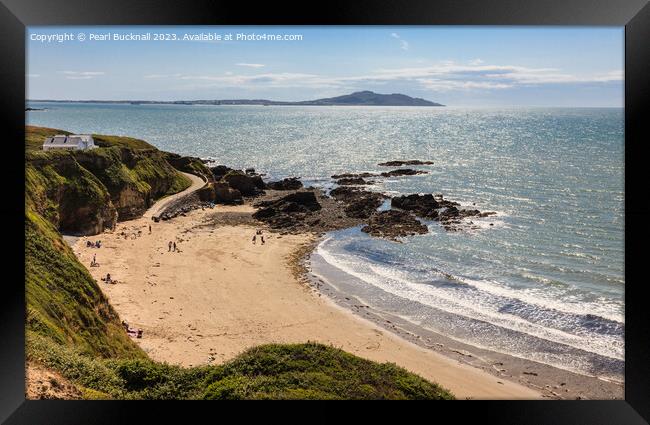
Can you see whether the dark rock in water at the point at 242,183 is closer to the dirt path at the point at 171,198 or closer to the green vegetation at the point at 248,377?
the dirt path at the point at 171,198

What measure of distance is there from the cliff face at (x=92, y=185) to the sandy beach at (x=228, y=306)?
1140 millimetres

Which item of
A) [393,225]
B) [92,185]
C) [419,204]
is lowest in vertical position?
[393,225]

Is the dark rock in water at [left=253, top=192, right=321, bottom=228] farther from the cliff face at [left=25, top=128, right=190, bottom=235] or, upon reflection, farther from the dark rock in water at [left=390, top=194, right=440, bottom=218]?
the cliff face at [left=25, top=128, right=190, bottom=235]

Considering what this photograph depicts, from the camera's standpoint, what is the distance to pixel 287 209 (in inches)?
1350

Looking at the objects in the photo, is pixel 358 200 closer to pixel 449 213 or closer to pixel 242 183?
pixel 449 213

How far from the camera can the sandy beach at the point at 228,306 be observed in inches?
571

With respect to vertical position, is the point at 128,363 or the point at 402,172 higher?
the point at 402,172

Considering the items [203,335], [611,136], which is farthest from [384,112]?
[203,335]

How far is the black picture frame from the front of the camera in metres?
7.81

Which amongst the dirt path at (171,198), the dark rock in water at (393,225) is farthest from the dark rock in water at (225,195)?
the dark rock in water at (393,225)

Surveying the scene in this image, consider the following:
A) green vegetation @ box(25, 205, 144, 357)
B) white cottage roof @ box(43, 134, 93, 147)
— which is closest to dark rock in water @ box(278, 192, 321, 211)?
white cottage roof @ box(43, 134, 93, 147)

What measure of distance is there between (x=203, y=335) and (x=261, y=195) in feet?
81.0

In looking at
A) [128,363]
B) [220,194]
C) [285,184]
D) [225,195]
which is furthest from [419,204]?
[128,363]
